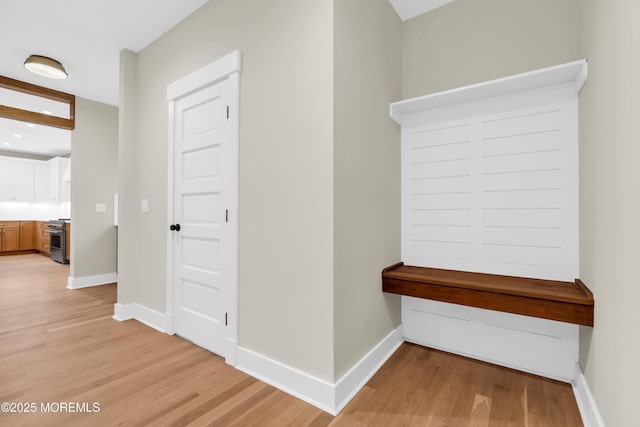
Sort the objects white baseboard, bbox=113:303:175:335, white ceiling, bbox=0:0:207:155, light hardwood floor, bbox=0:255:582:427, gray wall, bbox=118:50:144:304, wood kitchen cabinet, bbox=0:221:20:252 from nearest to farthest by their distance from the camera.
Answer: light hardwood floor, bbox=0:255:582:427, white ceiling, bbox=0:0:207:155, white baseboard, bbox=113:303:175:335, gray wall, bbox=118:50:144:304, wood kitchen cabinet, bbox=0:221:20:252

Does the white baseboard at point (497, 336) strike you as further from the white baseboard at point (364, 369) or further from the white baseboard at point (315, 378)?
the white baseboard at point (315, 378)

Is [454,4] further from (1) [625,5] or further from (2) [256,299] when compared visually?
(2) [256,299]

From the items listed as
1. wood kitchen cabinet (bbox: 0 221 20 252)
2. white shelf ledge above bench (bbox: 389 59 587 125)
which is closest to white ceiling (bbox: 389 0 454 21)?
white shelf ledge above bench (bbox: 389 59 587 125)

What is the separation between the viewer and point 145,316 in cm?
288

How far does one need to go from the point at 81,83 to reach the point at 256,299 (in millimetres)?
4002

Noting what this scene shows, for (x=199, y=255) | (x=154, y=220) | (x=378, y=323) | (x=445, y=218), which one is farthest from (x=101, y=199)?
(x=445, y=218)

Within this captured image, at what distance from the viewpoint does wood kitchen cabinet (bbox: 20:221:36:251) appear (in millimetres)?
7453

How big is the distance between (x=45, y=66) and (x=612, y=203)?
492 centimetres

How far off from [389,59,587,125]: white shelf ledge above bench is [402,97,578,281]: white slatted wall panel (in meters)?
0.13

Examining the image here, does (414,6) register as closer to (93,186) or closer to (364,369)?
(364,369)

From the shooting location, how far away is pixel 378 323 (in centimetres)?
211

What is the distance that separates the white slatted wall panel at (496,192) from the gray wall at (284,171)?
110cm

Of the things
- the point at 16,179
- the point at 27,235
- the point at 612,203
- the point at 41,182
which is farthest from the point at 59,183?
the point at 612,203

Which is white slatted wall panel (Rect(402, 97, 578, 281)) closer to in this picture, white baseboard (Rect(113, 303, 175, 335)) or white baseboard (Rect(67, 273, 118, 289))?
white baseboard (Rect(113, 303, 175, 335))
